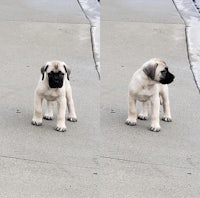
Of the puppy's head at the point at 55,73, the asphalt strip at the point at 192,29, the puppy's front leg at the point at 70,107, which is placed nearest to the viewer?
the puppy's head at the point at 55,73

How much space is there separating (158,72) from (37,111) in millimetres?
1133

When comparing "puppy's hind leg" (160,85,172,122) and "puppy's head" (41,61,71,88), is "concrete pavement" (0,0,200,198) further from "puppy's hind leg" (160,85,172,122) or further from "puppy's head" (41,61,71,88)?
"puppy's head" (41,61,71,88)

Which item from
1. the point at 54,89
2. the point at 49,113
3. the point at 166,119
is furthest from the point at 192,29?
the point at 54,89

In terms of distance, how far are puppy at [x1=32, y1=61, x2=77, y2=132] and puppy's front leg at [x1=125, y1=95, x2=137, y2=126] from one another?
0.58 m

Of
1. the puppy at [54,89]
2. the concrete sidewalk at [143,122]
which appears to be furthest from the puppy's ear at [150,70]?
the puppy at [54,89]

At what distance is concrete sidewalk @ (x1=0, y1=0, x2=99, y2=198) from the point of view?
14.2 feet

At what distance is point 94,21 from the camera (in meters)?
8.54

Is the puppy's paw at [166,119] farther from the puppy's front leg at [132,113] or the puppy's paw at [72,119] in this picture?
the puppy's paw at [72,119]

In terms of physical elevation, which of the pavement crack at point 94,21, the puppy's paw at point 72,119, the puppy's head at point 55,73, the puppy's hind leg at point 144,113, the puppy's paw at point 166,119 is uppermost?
the puppy's head at point 55,73

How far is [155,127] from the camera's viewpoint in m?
5.26

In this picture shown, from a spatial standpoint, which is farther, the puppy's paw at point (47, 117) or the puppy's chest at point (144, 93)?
the puppy's paw at point (47, 117)

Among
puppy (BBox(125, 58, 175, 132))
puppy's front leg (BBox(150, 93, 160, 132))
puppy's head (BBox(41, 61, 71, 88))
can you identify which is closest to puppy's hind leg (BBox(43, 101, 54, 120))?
puppy's head (BBox(41, 61, 71, 88))

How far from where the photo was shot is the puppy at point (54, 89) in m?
5.07

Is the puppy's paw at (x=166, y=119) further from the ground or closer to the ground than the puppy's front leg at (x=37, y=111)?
closer to the ground
